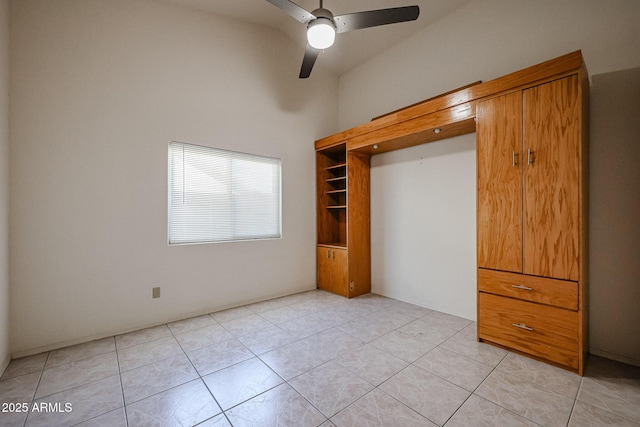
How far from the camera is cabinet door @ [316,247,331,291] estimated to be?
4086mm

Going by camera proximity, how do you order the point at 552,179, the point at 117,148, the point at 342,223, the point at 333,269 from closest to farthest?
the point at 552,179 → the point at 117,148 → the point at 333,269 → the point at 342,223

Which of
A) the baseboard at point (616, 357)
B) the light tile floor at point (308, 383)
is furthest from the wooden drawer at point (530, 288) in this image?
the baseboard at point (616, 357)

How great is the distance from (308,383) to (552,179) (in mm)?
2387

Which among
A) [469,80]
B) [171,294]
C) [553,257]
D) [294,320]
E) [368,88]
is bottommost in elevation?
[294,320]

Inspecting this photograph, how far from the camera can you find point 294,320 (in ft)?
9.94

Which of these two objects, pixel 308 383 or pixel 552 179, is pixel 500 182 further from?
pixel 308 383

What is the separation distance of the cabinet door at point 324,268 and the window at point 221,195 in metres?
0.77

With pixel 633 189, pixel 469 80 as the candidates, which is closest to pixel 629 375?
pixel 633 189

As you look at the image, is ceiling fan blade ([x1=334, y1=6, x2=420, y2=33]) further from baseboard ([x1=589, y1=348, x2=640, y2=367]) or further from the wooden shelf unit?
baseboard ([x1=589, y1=348, x2=640, y2=367])

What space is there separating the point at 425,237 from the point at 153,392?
122 inches

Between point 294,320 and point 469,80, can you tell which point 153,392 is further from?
point 469,80

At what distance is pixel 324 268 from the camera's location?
416 centimetres

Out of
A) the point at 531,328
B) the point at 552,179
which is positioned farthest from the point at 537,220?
the point at 531,328

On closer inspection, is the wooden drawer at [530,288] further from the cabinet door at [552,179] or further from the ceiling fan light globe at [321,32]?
the ceiling fan light globe at [321,32]
